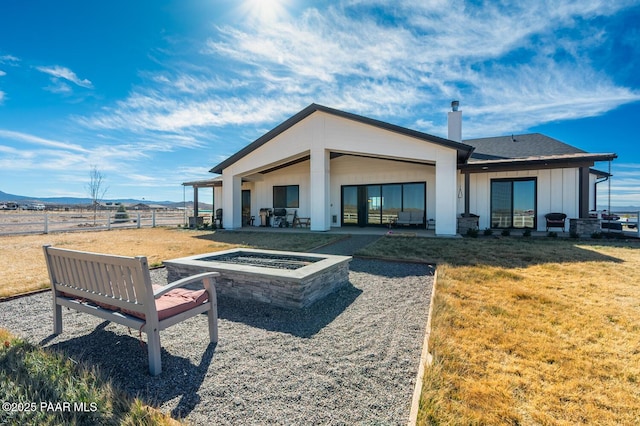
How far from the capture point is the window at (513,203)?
12.1 metres

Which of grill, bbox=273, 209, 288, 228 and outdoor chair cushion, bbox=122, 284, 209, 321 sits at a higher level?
grill, bbox=273, 209, 288, 228

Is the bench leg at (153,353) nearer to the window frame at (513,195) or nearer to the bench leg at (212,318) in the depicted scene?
the bench leg at (212,318)

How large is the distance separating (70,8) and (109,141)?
754 inches

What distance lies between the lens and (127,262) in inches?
90.7

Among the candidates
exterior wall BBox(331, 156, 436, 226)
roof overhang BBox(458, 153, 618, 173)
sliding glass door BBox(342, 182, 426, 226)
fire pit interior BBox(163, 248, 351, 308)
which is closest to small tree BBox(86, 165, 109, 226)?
exterior wall BBox(331, 156, 436, 226)

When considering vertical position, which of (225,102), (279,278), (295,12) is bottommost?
(279,278)

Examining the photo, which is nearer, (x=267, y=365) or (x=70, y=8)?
(x=267, y=365)

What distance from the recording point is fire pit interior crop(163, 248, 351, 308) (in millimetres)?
3744

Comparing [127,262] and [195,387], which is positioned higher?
[127,262]

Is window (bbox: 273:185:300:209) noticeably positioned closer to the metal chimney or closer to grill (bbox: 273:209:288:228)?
grill (bbox: 273:209:288:228)

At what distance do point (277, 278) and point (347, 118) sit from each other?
9251 millimetres

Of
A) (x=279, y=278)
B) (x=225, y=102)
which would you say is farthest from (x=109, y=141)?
(x=279, y=278)

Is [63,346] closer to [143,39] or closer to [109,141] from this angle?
[143,39]

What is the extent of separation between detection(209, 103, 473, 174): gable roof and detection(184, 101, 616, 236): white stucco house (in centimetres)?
4
